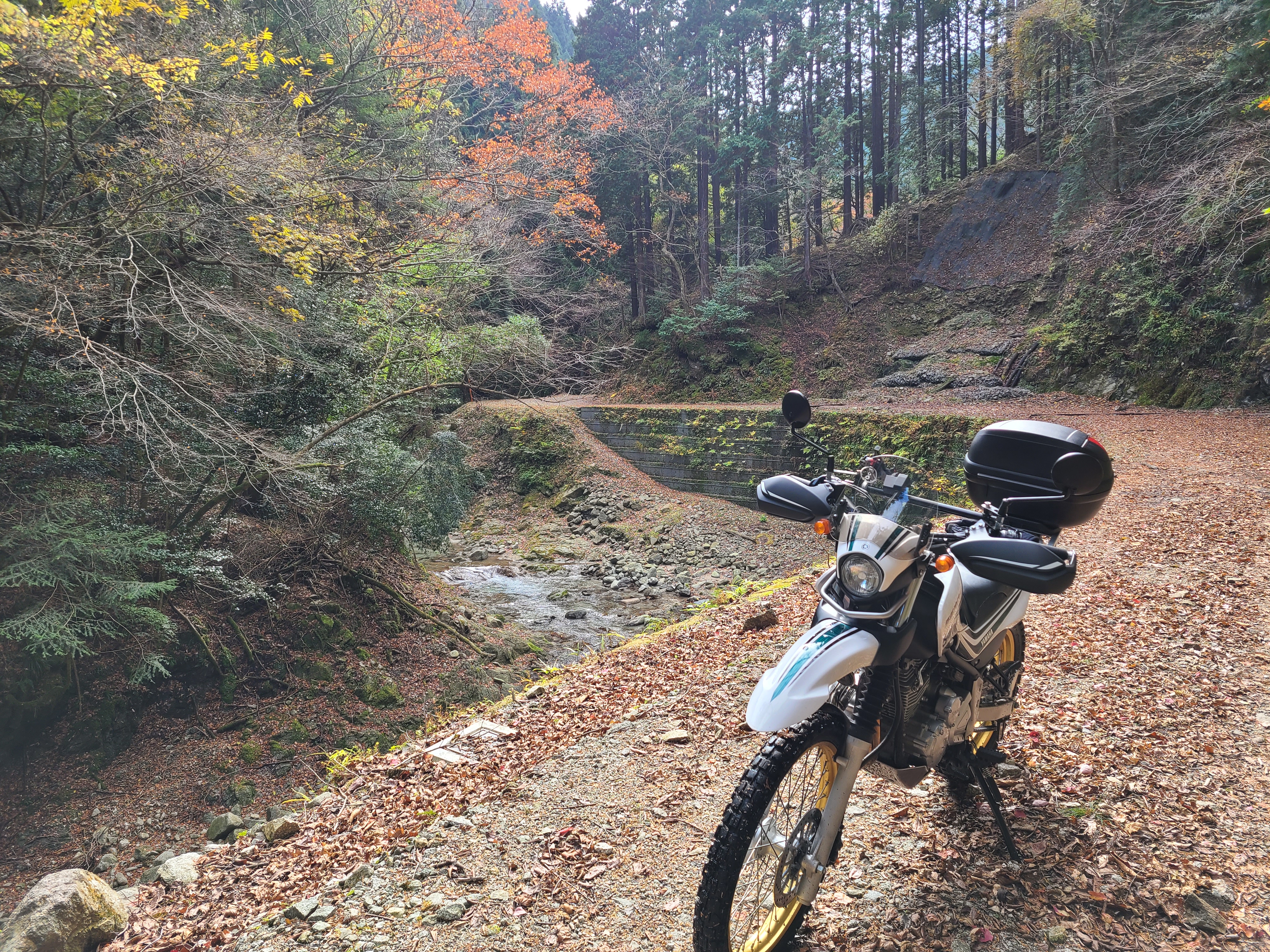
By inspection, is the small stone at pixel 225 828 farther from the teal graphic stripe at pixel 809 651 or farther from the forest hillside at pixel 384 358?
the teal graphic stripe at pixel 809 651

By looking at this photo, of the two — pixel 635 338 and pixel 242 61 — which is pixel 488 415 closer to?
pixel 635 338

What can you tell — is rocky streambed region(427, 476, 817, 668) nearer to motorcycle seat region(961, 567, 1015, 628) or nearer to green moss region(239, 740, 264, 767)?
green moss region(239, 740, 264, 767)

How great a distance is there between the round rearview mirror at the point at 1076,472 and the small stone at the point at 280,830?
4.33 m

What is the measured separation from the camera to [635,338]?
22.7 meters

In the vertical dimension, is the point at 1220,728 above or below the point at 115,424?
below

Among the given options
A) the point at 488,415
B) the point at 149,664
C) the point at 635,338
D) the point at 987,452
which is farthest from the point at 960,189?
the point at 149,664

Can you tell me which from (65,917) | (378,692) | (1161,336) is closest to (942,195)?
(1161,336)

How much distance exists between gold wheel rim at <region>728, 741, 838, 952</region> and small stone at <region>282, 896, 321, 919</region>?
73.8 inches

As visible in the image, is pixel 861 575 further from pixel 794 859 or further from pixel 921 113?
pixel 921 113

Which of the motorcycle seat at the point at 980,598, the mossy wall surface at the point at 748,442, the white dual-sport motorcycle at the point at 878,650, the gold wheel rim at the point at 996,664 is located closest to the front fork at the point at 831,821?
the white dual-sport motorcycle at the point at 878,650

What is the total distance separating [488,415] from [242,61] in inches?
567

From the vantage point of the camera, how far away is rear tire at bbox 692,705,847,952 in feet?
5.66

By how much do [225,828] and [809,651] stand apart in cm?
546

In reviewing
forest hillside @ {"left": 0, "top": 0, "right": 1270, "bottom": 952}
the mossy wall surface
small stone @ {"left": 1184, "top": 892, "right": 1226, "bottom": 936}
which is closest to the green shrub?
forest hillside @ {"left": 0, "top": 0, "right": 1270, "bottom": 952}
